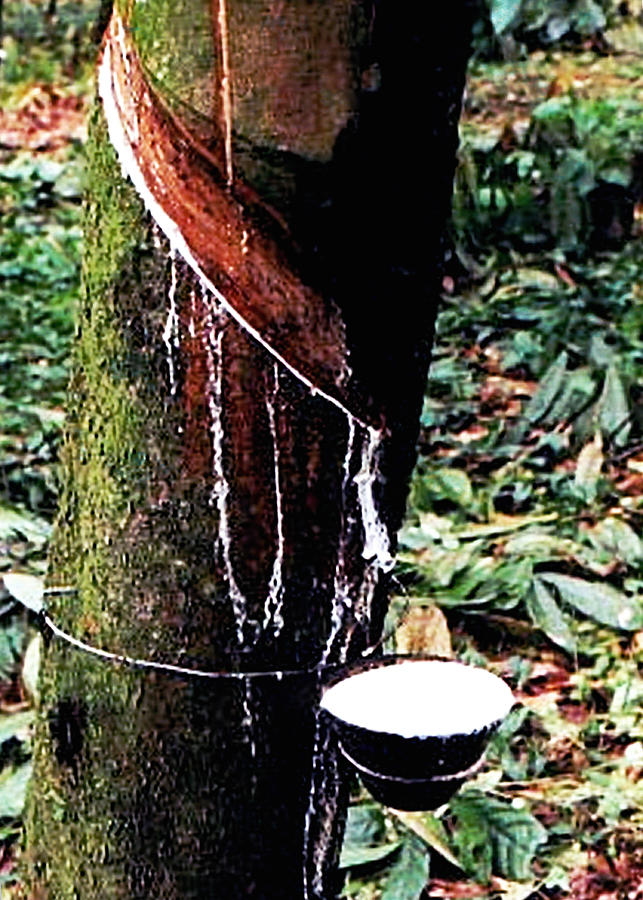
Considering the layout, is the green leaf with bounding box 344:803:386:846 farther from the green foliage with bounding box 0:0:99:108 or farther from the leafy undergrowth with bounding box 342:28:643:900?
the green foliage with bounding box 0:0:99:108

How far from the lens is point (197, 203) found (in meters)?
1.14

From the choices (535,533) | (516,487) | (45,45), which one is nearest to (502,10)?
(535,533)

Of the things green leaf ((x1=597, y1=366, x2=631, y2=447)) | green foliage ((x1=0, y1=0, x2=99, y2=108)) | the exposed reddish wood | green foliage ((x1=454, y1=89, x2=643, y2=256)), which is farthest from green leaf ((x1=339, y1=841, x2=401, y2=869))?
green foliage ((x1=0, y1=0, x2=99, y2=108))

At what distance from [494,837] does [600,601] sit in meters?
0.66

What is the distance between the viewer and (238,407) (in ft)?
3.80

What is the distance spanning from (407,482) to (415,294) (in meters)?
0.17

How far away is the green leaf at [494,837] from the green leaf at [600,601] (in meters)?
0.57

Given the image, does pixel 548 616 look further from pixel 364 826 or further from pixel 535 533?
pixel 364 826

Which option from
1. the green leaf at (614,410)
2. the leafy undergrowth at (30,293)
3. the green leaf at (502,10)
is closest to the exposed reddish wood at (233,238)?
the green leaf at (502,10)

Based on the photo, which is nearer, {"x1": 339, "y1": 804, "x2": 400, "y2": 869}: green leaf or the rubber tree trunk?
the rubber tree trunk

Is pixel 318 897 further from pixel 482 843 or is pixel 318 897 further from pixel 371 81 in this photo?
pixel 482 843

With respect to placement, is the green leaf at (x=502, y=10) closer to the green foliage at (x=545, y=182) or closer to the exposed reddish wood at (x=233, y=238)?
the exposed reddish wood at (x=233, y=238)

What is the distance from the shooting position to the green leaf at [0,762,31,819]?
95.5 inches

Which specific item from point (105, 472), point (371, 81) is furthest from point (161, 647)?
point (371, 81)
